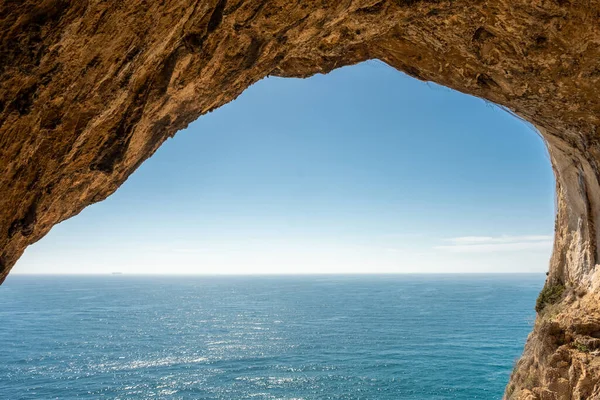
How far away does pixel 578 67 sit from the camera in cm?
786

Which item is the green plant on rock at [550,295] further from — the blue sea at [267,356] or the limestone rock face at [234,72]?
the blue sea at [267,356]

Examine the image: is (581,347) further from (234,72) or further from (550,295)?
(234,72)

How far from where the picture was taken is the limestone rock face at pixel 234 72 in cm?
504

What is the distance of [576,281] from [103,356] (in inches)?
2229

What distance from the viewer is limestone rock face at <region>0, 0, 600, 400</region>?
5.04 metres

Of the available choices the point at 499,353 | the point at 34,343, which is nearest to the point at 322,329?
the point at 499,353

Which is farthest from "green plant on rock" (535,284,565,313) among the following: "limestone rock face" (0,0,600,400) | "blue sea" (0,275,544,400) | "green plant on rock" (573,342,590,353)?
"blue sea" (0,275,544,400)

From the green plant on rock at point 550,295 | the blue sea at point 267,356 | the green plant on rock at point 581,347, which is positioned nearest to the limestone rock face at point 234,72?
the green plant on rock at point 581,347

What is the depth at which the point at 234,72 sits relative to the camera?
8125 mm

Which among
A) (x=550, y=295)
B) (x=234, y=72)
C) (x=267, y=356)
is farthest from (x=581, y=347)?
(x=267, y=356)

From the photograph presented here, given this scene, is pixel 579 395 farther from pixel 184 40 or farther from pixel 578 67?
pixel 184 40

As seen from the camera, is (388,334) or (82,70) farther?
(388,334)

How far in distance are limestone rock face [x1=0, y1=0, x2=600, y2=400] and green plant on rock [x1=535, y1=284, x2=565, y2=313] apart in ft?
4.20

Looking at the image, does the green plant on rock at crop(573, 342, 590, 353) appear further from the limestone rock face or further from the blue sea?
the blue sea
